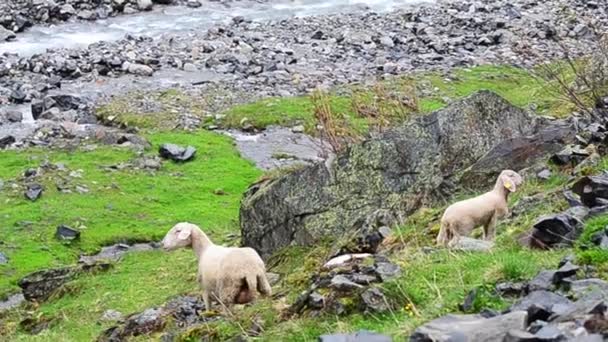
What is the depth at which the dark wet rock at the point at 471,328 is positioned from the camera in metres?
6.84

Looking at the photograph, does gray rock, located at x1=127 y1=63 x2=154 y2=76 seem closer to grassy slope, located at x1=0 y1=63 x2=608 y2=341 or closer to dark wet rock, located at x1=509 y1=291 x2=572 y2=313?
grassy slope, located at x1=0 y1=63 x2=608 y2=341

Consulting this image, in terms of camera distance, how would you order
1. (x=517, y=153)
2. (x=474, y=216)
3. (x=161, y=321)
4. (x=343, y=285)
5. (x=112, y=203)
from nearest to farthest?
(x=343, y=285), (x=474, y=216), (x=161, y=321), (x=517, y=153), (x=112, y=203)

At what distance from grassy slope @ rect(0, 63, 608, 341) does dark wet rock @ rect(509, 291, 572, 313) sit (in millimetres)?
510

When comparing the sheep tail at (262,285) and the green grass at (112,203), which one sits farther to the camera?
the green grass at (112,203)

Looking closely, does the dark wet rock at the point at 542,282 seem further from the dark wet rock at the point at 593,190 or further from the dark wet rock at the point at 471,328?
the dark wet rock at the point at 593,190

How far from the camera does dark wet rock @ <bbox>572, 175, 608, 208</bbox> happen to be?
420 inches

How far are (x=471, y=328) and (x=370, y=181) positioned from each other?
9786 mm

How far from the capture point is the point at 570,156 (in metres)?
15.1

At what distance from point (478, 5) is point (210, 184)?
27.9m

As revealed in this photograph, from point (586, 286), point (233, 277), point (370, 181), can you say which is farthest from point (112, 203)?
point (586, 286)

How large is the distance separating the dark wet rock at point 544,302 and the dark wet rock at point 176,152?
2273cm

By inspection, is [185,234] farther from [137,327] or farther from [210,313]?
[210,313]

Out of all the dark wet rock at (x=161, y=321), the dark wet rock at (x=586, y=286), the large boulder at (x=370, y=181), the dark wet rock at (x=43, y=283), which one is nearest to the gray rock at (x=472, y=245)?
the dark wet rock at (x=586, y=286)

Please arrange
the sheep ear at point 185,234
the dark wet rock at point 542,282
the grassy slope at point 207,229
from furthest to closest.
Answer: the sheep ear at point 185,234 → the grassy slope at point 207,229 → the dark wet rock at point 542,282
